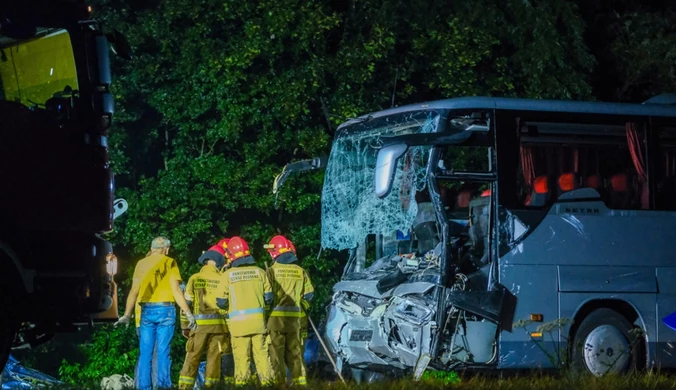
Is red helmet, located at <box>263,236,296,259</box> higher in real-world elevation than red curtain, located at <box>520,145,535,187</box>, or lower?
lower

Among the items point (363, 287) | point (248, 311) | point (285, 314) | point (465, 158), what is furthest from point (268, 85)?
point (248, 311)

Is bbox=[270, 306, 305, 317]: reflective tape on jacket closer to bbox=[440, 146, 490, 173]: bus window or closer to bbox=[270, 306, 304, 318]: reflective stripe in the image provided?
bbox=[270, 306, 304, 318]: reflective stripe

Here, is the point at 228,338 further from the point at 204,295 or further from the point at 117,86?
the point at 117,86

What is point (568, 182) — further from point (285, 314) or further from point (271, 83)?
point (271, 83)

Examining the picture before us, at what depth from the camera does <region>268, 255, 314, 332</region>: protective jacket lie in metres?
13.3

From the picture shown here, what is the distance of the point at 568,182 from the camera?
41.7 feet

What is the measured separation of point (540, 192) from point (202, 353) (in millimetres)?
4322

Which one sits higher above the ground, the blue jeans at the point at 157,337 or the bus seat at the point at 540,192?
the bus seat at the point at 540,192

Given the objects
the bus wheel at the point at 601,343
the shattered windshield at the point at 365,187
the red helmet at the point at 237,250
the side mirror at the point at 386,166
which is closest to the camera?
the side mirror at the point at 386,166

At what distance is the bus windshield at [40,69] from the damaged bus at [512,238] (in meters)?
3.21

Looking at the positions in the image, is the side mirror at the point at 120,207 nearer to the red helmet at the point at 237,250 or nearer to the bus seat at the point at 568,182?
the red helmet at the point at 237,250

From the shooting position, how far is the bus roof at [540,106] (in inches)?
489

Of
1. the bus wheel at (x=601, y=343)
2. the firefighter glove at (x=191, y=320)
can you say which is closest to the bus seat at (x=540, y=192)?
the bus wheel at (x=601, y=343)

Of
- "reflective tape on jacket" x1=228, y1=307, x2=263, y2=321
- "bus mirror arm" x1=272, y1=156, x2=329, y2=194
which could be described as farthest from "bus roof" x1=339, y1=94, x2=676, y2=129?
"reflective tape on jacket" x1=228, y1=307, x2=263, y2=321
